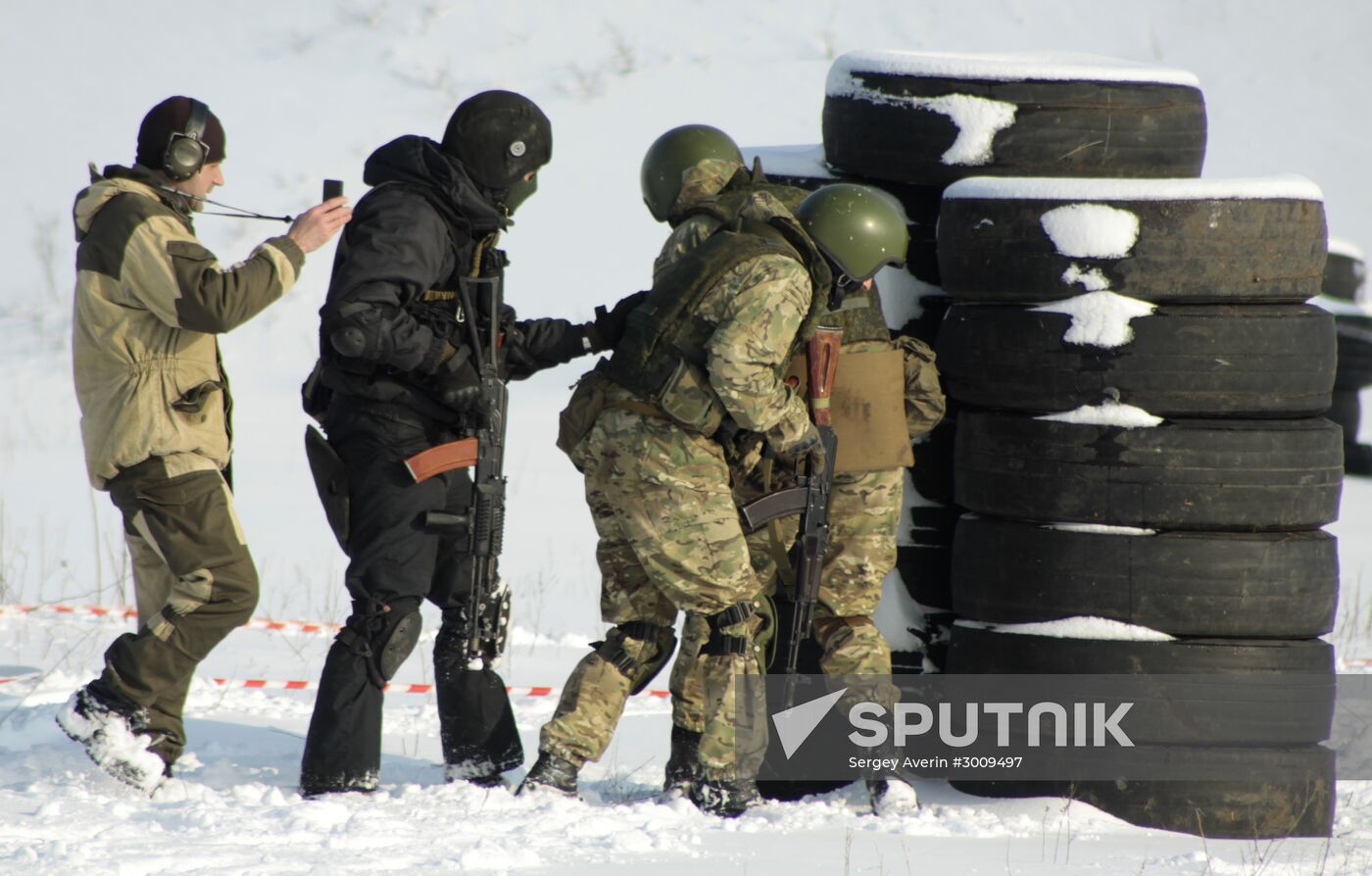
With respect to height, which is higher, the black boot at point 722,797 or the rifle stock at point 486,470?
the rifle stock at point 486,470

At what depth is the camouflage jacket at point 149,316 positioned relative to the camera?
428 cm

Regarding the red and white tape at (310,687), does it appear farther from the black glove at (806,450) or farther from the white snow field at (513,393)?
the black glove at (806,450)

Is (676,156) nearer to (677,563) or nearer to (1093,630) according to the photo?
(677,563)

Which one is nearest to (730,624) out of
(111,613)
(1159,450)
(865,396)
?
(865,396)

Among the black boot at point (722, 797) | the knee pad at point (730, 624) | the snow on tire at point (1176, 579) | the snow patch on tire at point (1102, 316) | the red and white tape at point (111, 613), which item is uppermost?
the snow patch on tire at point (1102, 316)

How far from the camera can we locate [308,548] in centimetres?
895

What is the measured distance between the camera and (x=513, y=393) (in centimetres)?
1353

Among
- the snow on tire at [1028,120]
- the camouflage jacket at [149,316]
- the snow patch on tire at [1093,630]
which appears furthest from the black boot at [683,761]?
the snow on tire at [1028,120]

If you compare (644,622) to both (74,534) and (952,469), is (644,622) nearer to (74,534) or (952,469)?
(952,469)

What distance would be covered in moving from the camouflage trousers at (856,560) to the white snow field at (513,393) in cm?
26

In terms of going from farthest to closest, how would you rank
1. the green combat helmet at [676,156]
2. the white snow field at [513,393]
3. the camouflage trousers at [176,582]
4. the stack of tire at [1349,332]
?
the stack of tire at [1349,332] < the green combat helmet at [676,156] < the camouflage trousers at [176,582] < the white snow field at [513,393]

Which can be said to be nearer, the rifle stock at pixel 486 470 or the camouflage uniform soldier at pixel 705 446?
the camouflage uniform soldier at pixel 705 446

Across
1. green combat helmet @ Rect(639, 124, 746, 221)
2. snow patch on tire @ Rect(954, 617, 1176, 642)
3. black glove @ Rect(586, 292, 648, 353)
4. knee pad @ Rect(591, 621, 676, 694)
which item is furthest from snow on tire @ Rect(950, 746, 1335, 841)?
green combat helmet @ Rect(639, 124, 746, 221)

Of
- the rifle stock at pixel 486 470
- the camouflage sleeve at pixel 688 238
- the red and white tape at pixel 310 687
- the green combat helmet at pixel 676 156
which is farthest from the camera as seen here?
the red and white tape at pixel 310 687
